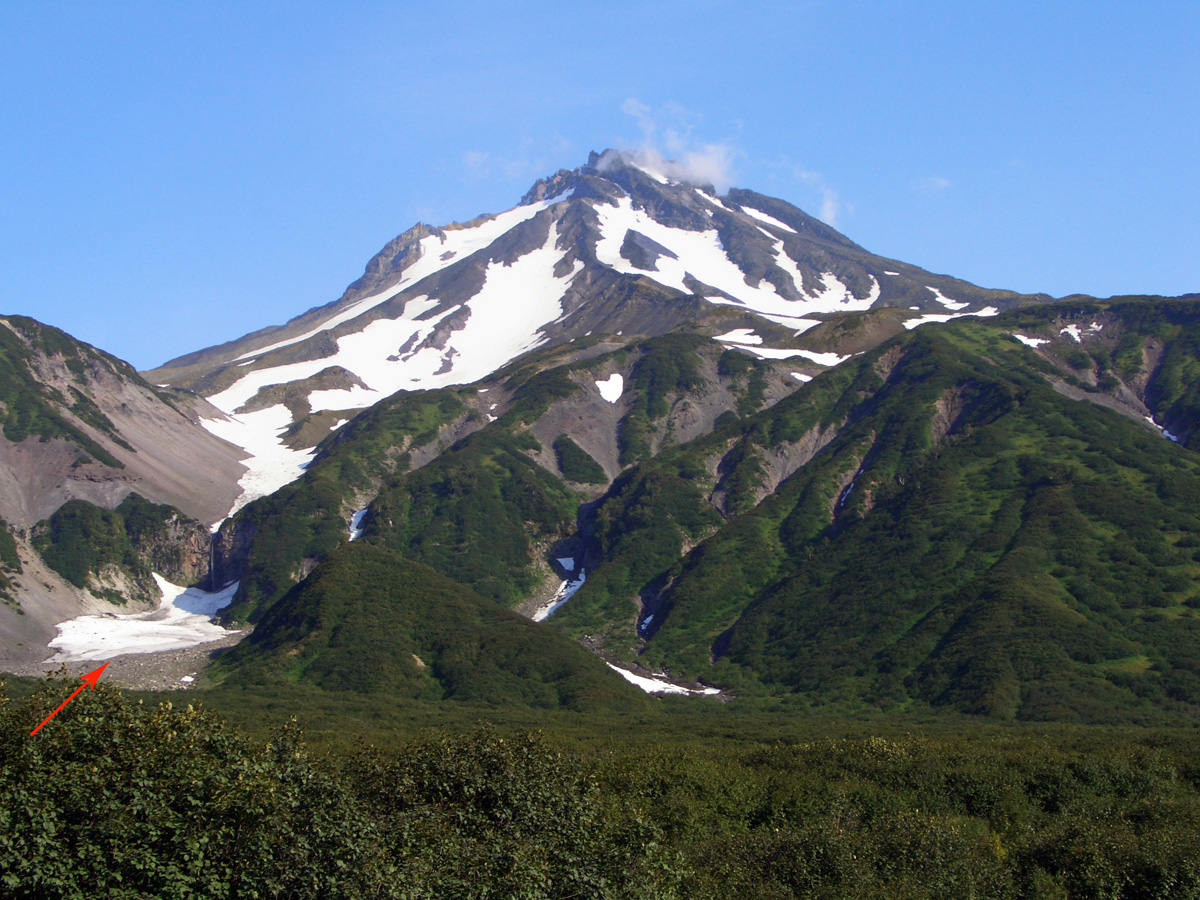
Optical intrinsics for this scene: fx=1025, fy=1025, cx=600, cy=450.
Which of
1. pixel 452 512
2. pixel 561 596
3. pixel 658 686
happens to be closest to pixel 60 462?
pixel 452 512

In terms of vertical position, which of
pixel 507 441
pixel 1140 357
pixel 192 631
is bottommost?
pixel 192 631

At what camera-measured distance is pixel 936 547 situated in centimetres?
12550

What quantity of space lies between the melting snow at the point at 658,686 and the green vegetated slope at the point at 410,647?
522cm

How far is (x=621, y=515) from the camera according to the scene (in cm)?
16062

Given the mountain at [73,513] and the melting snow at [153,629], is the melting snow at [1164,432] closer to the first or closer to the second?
the melting snow at [153,629]

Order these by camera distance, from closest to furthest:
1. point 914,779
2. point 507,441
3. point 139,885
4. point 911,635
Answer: point 139,885
point 914,779
point 911,635
point 507,441

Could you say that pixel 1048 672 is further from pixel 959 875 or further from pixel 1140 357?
pixel 1140 357

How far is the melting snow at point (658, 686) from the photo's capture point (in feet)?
367

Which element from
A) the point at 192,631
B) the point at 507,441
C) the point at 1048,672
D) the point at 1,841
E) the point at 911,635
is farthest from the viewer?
the point at 507,441

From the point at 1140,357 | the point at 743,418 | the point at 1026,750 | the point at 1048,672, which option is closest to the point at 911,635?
the point at 1048,672

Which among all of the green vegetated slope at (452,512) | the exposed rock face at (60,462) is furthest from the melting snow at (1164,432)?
the exposed rock face at (60,462)

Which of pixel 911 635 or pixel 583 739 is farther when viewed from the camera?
pixel 911 635

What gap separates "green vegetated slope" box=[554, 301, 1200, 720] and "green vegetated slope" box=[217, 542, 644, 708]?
16655 millimetres

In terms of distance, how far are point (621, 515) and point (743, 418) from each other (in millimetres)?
46098
